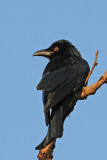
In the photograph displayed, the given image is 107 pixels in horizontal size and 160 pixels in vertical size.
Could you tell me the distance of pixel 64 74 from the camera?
609 cm

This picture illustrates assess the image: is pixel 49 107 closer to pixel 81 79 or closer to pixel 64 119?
pixel 64 119

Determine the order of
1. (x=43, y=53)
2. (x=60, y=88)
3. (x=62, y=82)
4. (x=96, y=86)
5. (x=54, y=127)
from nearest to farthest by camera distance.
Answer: (x=96, y=86) → (x=54, y=127) → (x=60, y=88) → (x=62, y=82) → (x=43, y=53)

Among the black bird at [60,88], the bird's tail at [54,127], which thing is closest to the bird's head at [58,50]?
the black bird at [60,88]

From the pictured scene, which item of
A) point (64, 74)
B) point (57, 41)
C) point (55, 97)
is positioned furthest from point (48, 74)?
point (57, 41)

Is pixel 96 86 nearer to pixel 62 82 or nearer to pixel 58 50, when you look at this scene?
pixel 62 82

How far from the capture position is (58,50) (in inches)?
279

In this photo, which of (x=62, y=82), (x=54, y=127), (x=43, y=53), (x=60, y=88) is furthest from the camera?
(x=43, y=53)

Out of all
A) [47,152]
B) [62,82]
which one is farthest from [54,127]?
[62,82]

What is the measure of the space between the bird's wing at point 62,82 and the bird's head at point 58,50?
68cm

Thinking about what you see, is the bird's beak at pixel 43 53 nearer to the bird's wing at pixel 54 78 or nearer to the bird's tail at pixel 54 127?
the bird's wing at pixel 54 78

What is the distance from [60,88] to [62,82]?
0.52 ft

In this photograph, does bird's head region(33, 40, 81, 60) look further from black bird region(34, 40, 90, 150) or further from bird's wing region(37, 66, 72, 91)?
bird's wing region(37, 66, 72, 91)

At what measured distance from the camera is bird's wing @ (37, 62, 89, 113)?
559cm

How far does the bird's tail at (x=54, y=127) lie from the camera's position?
5.10 m
